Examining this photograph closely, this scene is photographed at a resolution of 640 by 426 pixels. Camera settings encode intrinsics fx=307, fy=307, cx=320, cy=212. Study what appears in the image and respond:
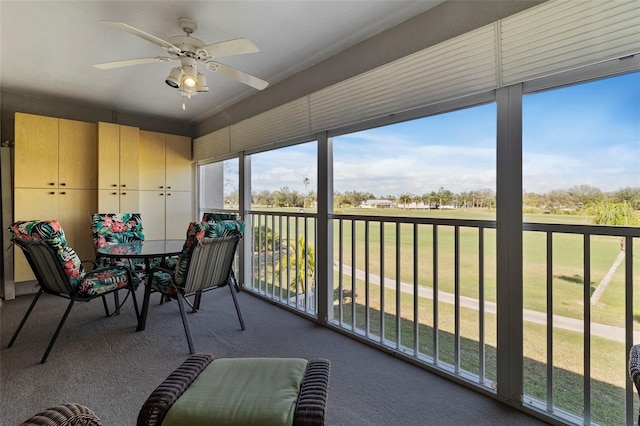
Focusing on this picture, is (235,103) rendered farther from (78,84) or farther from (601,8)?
(601,8)

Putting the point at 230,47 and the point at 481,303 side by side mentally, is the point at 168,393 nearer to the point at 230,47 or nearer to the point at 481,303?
the point at 481,303

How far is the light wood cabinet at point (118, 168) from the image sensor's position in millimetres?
3973

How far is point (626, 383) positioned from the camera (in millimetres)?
1470

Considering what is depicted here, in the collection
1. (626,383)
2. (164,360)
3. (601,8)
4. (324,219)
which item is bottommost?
(164,360)

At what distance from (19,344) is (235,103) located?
318 cm

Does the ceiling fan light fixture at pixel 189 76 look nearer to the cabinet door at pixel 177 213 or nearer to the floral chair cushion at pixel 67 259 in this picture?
the floral chair cushion at pixel 67 259

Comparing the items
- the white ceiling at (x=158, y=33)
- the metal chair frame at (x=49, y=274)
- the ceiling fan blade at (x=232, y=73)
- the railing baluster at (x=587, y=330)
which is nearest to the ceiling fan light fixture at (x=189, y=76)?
the ceiling fan blade at (x=232, y=73)

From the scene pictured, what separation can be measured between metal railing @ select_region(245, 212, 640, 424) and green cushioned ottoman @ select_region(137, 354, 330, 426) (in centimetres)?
125

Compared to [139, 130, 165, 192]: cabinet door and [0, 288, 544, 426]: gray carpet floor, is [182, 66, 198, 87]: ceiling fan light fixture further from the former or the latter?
[139, 130, 165, 192]: cabinet door

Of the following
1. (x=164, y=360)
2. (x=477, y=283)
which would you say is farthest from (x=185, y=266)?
(x=477, y=283)

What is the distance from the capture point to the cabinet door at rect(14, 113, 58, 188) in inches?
138

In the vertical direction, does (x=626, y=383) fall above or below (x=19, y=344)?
above

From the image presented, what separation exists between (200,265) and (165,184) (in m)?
2.83

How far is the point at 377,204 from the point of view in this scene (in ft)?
8.35
